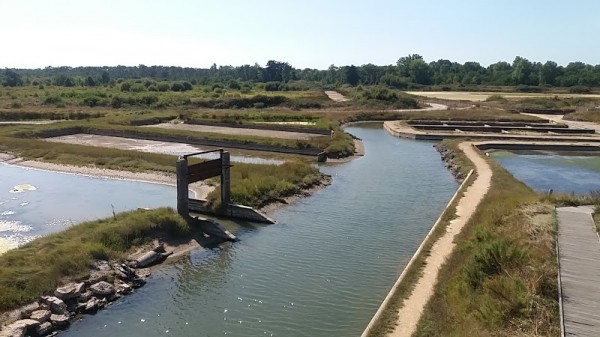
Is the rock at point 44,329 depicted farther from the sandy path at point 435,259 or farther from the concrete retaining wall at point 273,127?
the concrete retaining wall at point 273,127

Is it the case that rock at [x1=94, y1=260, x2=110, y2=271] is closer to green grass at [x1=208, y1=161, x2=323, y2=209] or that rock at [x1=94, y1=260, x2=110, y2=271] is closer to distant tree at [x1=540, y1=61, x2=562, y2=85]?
green grass at [x1=208, y1=161, x2=323, y2=209]

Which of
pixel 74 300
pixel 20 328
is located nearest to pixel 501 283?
pixel 74 300

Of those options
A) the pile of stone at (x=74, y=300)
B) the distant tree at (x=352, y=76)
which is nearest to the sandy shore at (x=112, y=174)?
the pile of stone at (x=74, y=300)

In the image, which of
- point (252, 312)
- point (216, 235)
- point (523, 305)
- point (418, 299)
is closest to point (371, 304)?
point (418, 299)

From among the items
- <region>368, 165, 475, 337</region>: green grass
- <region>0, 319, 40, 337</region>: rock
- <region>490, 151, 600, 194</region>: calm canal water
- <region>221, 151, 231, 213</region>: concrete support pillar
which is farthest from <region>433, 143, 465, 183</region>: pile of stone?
<region>0, 319, 40, 337</region>: rock

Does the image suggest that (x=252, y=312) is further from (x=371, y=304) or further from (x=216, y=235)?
(x=216, y=235)

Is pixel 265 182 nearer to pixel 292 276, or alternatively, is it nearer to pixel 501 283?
pixel 292 276
